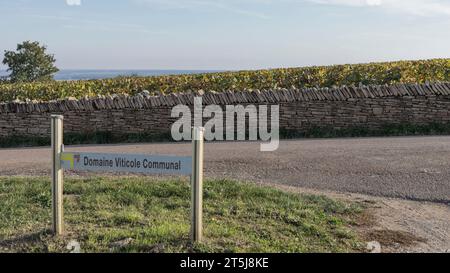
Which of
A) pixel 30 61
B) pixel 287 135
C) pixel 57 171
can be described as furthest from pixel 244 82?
pixel 30 61

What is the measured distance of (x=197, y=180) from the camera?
5.00 metres

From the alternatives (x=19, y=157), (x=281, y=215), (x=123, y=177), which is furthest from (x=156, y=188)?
(x=19, y=157)

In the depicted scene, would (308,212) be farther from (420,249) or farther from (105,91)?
(105,91)

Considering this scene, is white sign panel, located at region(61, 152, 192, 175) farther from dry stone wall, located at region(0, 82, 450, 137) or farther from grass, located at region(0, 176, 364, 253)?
dry stone wall, located at region(0, 82, 450, 137)

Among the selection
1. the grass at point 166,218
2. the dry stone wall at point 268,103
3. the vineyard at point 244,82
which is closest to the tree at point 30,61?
the vineyard at point 244,82

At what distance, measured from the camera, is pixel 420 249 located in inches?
215

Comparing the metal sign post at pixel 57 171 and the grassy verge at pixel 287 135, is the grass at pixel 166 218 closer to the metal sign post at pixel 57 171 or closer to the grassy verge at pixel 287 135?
the metal sign post at pixel 57 171

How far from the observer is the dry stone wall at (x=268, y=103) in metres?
12.4

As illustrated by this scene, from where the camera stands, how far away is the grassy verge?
40.1 ft

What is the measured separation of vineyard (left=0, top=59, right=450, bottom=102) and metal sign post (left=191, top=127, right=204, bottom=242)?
9476 mm

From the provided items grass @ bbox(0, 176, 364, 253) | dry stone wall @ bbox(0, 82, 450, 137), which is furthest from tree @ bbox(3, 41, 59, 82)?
grass @ bbox(0, 176, 364, 253)

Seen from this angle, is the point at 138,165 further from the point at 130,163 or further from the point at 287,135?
the point at 287,135

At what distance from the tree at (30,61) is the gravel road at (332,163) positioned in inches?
949

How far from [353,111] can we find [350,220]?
6.54 meters
